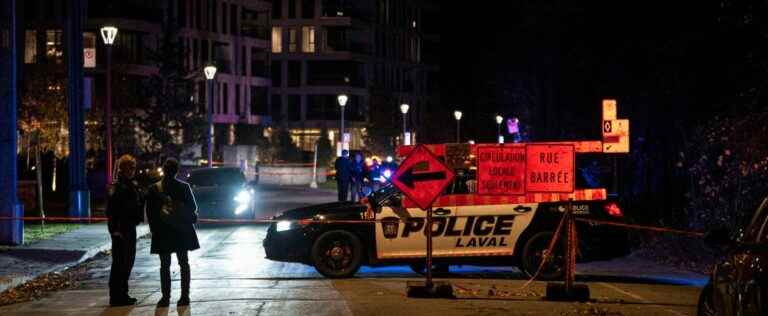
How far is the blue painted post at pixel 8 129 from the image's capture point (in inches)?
802

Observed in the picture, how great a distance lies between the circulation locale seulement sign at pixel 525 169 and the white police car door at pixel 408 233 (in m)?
1.39

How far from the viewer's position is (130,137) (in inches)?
1932

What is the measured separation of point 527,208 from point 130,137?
119 ft

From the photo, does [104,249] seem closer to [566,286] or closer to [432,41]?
[566,286]

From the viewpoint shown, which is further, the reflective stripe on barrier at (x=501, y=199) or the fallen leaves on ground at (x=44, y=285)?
the reflective stripe on barrier at (x=501, y=199)

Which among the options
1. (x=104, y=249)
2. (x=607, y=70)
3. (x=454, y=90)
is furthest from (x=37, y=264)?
(x=454, y=90)

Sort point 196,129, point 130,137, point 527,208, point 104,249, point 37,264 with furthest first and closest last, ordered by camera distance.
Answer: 1. point 196,129
2. point 130,137
3. point 104,249
4. point 37,264
5. point 527,208

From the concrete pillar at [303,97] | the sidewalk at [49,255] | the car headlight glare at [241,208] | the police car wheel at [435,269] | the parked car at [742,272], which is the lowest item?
the sidewalk at [49,255]

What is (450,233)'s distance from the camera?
1511 centimetres

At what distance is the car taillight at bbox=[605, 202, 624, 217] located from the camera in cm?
1528

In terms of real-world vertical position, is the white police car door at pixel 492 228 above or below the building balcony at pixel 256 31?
below

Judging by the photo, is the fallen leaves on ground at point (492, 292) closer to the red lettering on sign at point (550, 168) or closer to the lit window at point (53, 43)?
the red lettering on sign at point (550, 168)

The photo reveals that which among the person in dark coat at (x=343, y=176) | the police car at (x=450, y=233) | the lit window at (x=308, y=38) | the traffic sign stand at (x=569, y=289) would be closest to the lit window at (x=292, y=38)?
the lit window at (x=308, y=38)

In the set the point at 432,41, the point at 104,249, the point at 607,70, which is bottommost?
the point at 104,249
